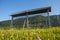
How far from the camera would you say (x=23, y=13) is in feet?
30.6

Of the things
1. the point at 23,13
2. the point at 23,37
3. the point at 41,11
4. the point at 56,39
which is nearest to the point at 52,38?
the point at 56,39

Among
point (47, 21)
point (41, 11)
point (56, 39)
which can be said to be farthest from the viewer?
point (41, 11)

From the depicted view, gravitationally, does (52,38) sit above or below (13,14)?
below

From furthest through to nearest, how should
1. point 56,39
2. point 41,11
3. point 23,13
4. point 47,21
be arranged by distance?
1. point 23,13
2. point 41,11
3. point 47,21
4. point 56,39

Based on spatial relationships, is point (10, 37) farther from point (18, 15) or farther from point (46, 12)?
point (18, 15)

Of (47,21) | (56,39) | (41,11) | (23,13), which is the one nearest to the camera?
(56,39)

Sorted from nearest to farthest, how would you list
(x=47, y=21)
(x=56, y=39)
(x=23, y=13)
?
(x=56, y=39)
(x=47, y=21)
(x=23, y=13)

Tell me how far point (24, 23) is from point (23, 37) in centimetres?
472

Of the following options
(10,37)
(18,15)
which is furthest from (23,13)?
(10,37)

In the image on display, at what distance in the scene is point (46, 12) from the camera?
8211 millimetres

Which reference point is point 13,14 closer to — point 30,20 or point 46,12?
point 30,20

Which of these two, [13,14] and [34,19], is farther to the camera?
[13,14]

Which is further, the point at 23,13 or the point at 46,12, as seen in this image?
the point at 23,13

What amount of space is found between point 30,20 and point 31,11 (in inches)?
20.5
